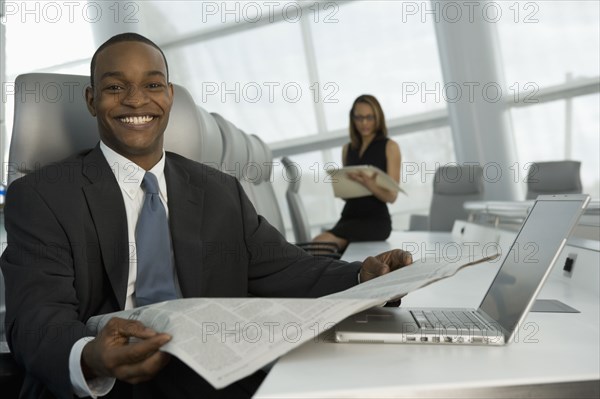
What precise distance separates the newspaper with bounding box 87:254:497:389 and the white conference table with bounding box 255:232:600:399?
0.12ft

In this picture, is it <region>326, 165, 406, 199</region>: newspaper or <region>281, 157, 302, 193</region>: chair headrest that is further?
<region>281, 157, 302, 193</region>: chair headrest

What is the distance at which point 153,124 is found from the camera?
143cm

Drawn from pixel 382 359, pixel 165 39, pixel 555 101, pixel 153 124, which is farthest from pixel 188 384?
pixel 165 39

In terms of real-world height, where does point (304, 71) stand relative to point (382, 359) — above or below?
above

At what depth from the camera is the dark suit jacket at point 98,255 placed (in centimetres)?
103

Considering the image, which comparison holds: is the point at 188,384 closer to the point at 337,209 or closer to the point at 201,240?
the point at 201,240

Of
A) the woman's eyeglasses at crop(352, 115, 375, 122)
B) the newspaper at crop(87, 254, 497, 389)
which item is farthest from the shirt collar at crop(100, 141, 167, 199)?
the woman's eyeglasses at crop(352, 115, 375, 122)

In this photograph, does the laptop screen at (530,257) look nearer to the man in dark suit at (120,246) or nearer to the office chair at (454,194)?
the man in dark suit at (120,246)

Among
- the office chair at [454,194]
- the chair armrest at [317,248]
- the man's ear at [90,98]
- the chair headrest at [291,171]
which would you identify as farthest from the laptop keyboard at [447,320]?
the office chair at [454,194]

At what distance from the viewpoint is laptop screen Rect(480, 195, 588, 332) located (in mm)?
854

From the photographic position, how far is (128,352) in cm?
79

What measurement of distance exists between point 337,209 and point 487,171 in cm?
186

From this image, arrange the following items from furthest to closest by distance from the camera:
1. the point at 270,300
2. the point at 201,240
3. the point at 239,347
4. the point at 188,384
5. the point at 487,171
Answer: the point at 487,171, the point at 201,240, the point at 188,384, the point at 270,300, the point at 239,347

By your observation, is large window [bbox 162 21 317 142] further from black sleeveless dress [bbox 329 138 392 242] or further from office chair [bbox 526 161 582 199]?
black sleeveless dress [bbox 329 138 392 242]
